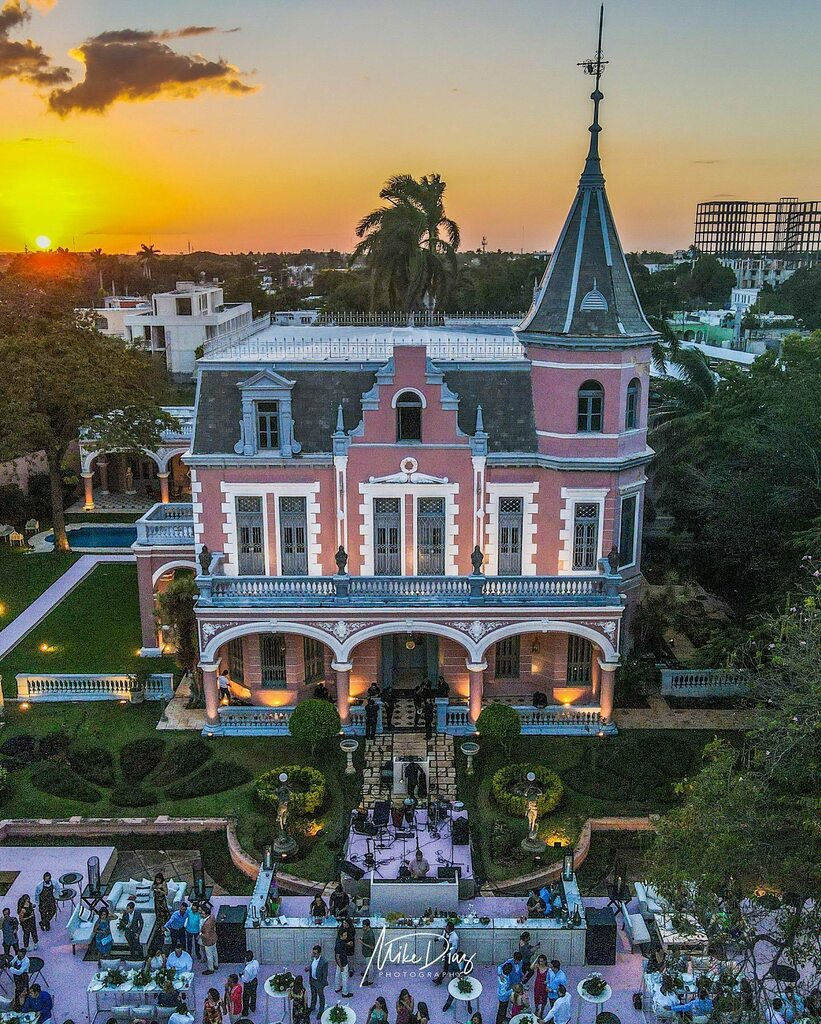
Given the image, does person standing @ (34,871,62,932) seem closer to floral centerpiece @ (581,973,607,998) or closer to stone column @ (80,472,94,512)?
floral centerpiece @ (581,973,607,998)

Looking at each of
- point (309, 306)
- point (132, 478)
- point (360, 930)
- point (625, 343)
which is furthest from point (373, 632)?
point (309, 306)

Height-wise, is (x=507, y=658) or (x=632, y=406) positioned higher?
(x=632, y=406)

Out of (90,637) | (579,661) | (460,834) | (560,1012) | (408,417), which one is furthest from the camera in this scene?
(90,637)

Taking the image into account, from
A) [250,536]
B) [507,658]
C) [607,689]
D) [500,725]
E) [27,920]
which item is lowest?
[27,920]

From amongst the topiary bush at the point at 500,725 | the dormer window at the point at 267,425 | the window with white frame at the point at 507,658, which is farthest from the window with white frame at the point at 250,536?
the topiary bush at the point at 500,725

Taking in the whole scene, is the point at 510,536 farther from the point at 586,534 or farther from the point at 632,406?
the point at 632,406

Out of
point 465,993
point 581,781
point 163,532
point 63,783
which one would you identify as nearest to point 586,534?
point 581,781

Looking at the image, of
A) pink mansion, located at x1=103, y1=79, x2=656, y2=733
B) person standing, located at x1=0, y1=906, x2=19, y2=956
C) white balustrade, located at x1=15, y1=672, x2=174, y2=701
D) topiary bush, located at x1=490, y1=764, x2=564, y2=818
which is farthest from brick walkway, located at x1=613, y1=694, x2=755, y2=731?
person standing, located at x1=0, y1=906, x2=19, y2=956

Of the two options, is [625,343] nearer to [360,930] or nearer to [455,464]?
[455,464]
